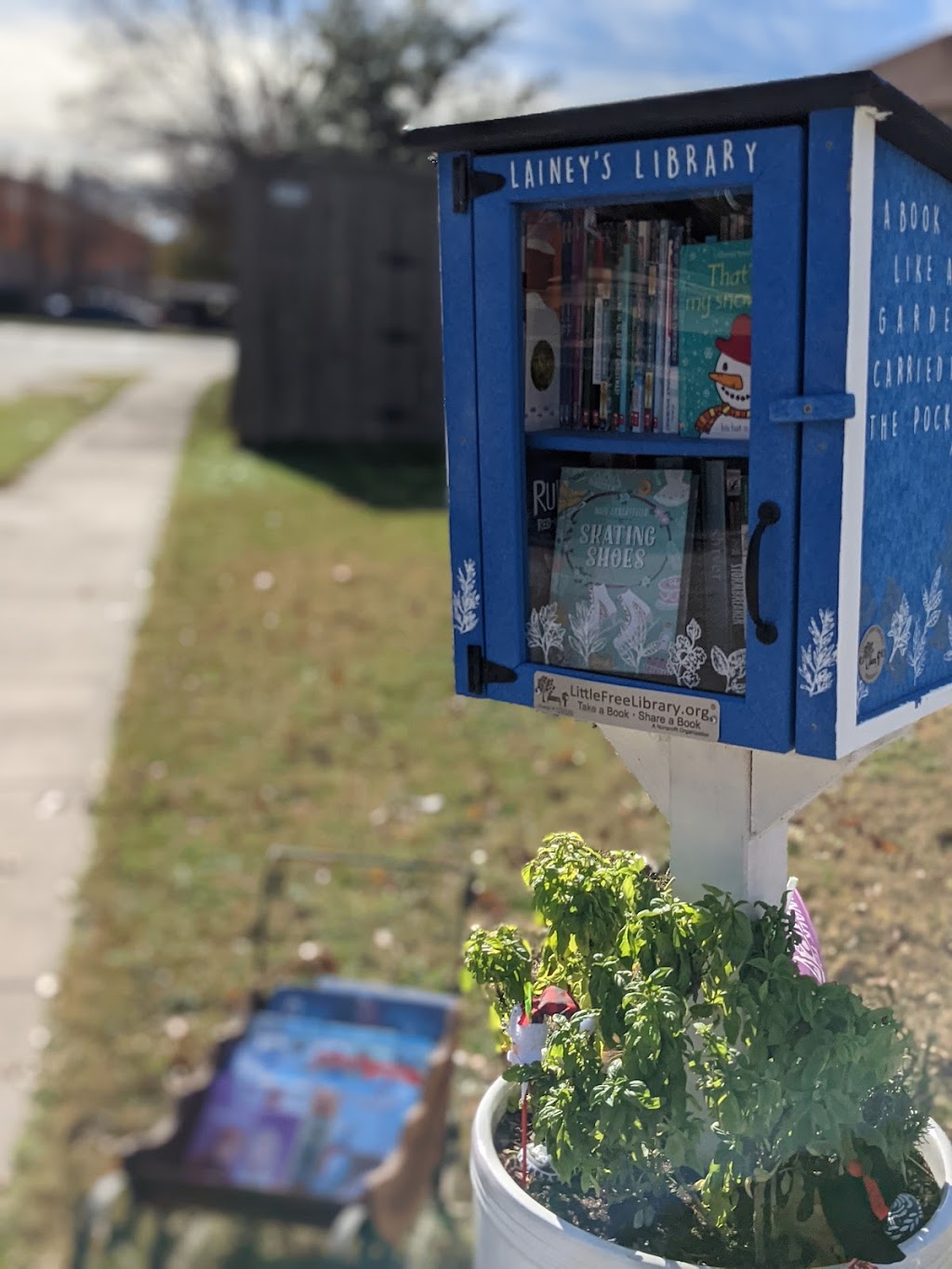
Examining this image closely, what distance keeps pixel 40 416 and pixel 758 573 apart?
18.2m

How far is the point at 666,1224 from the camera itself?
207cm

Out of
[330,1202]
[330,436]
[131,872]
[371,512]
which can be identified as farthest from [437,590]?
[330,436]

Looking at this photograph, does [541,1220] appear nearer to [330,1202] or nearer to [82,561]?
[330,1202]

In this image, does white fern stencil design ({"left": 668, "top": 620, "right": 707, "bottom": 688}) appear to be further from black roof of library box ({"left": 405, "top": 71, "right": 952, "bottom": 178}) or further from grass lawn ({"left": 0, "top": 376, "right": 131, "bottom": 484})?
grass lawn ({"left": 0, "top": 376, "right": 131, "bottom": 484})

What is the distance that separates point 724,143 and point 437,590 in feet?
21.7

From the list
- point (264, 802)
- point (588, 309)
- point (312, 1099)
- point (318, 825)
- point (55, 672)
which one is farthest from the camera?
point (55, 672)

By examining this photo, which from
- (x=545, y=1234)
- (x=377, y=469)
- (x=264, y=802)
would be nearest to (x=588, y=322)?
(x=545, y=1234)

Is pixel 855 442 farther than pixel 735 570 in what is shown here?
No

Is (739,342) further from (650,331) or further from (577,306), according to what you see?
(577,306)

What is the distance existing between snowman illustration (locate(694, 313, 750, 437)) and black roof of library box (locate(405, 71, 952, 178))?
27 cm

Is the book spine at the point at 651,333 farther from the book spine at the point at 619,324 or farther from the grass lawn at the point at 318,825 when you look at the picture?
the grass lawn at the point at 318,825

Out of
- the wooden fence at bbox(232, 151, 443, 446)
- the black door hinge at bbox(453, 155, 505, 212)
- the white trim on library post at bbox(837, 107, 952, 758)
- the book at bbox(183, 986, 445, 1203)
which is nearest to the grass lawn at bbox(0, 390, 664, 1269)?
the book at bbox(183, 986, 445, 1203)

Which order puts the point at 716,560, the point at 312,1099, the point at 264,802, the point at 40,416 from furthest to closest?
the point at 40,416 < the point at 264,802 < the point at 312,1099 < the point at 716,560

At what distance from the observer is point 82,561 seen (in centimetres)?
1028
